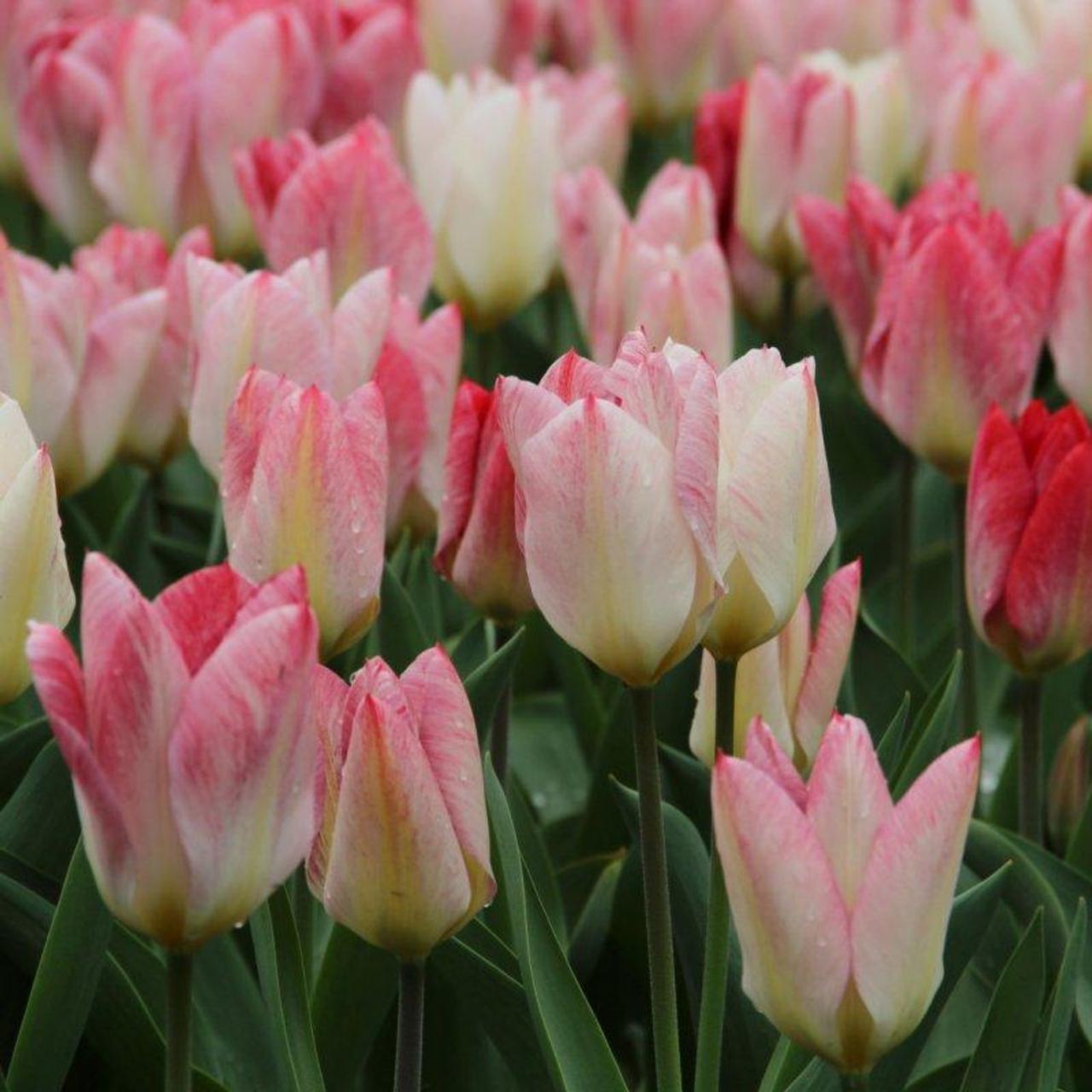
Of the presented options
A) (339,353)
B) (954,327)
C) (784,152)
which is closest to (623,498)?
(339,353)

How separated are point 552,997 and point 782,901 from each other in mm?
202

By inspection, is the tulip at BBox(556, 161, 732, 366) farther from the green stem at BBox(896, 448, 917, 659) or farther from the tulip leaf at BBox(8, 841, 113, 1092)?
the tulip leaf at BBox(8, 841, 113, 1092)

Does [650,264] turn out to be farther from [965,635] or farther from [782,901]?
[782,901]

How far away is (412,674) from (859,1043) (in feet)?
0.73

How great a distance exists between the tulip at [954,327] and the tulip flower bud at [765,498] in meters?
0.49

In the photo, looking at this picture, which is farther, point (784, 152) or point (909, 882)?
point (784, 152)

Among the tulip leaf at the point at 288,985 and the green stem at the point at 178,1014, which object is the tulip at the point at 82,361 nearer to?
the tulip leaf at the point at 288,985

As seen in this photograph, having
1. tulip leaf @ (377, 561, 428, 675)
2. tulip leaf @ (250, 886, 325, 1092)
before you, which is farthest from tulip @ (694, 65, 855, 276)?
tulip leaf @ (250, 886, 325, 1092)

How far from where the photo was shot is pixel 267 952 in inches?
36.9

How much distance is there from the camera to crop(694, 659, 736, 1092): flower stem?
3.07ft

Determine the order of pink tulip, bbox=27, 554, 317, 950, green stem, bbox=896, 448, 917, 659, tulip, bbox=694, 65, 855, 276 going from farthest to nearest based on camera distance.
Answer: tulip, bbox=694, 65, 855, 276 < green stem, bbox=896, 448, 917, 659 < pink tulip, bbox=27, 554, 317, 950

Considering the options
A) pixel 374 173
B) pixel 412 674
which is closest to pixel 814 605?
pixel 374 173

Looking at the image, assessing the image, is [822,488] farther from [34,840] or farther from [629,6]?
[629,6]

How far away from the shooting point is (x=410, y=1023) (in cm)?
87
